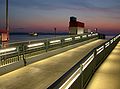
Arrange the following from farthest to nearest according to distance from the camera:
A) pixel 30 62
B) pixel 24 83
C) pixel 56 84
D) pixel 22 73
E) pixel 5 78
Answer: pixel 30 62 < pixel 22 73 < pixel 5 78 < pixel 24 83 < pixel 56 84

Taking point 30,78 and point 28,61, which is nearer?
point 30,78

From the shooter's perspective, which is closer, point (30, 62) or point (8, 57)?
point (8, 57)

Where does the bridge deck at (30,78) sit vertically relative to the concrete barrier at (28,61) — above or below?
below

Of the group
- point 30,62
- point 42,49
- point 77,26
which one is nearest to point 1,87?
point 30,62

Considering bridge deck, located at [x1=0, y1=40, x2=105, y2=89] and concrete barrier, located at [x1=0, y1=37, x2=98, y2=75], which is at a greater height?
concrete barrier, located at [x1=0, y1=37, x2=98, y2=75]

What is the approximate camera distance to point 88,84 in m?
9.66

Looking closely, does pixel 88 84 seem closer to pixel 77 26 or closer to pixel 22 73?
pixel 22 73

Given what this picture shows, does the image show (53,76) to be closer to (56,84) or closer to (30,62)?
(30,62)

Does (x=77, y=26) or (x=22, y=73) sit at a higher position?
(x=77, y=26)

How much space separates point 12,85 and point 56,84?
5402 mm

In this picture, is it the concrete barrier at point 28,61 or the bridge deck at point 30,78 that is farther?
the concrete barrier at point 28,61

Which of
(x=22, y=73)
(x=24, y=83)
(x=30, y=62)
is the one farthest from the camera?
(x=30, y=62)

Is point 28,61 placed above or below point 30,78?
above

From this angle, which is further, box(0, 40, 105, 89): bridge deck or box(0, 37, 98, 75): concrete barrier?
box(0, 37, 98, 75): concrete barrier
